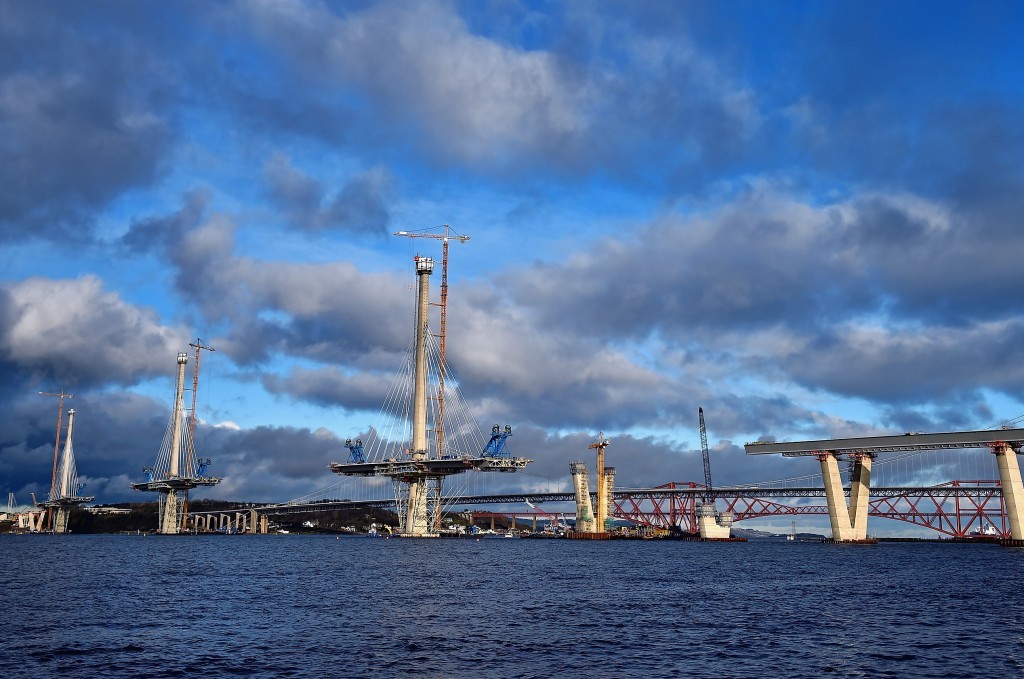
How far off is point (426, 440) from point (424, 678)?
158 meters

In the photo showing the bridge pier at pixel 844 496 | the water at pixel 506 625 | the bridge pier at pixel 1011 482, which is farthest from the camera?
the bridge pier at pixel 844 496

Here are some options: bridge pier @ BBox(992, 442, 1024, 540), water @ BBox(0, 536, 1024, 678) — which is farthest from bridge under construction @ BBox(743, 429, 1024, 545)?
water @ BBox(0, 536, 1024, 678)

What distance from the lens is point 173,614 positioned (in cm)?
5578

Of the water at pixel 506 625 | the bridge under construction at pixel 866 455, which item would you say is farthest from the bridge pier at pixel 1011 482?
the water at pixel 506 625

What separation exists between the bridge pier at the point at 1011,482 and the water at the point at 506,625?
69.9 meters

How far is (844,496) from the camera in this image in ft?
565

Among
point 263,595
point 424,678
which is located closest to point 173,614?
point 263,595

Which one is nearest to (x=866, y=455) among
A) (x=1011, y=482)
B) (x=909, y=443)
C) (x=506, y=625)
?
(x=909, y=443)

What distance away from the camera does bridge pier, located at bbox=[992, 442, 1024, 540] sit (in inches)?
6009

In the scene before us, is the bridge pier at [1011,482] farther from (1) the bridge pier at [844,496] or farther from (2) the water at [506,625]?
(2) the water at [506,625]

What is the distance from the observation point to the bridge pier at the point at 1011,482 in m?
153

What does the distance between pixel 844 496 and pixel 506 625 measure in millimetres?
139168

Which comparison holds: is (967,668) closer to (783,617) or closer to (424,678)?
(783,617)

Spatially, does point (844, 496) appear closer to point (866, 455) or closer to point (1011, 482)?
point (866, 455)
